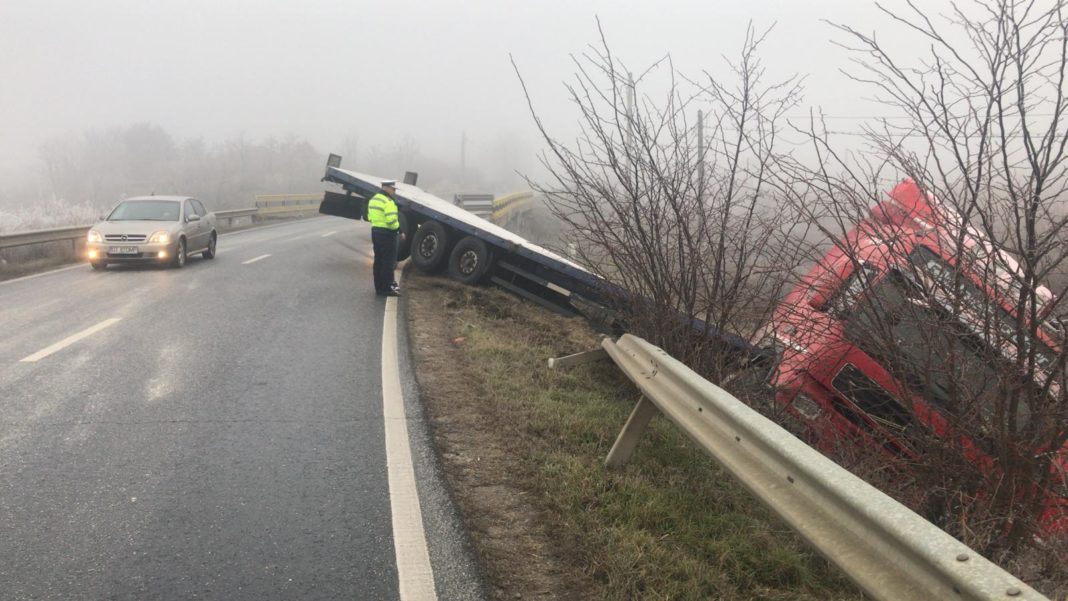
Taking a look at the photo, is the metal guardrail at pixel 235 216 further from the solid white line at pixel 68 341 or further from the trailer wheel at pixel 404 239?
the trailer wheel at pixel 404 239

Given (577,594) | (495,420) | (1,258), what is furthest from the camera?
(1,258)

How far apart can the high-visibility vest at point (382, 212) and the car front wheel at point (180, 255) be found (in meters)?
5.05

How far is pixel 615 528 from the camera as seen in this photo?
3541 mm

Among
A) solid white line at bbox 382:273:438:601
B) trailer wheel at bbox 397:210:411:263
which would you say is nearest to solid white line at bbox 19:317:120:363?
solid white line at bbox 382:273:438:601

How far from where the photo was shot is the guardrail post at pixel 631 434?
421 centimetres

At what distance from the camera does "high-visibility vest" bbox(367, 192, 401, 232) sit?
11.1 meters

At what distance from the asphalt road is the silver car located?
435 cm

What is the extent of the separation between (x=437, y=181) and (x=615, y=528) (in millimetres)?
81425

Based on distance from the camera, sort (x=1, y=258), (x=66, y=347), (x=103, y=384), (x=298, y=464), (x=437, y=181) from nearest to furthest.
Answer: (x=298, y=464) → (x=103, y=384) → (x=66, y=347) → (x=1, y=258) → (x=437, y=181)

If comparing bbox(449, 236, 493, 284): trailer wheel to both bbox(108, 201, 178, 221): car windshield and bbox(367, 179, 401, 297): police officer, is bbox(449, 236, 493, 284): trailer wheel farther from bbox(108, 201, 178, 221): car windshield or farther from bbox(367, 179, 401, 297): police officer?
bbox(108, 201, 178, 221): car windshield

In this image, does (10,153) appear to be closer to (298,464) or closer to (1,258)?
(1,258)

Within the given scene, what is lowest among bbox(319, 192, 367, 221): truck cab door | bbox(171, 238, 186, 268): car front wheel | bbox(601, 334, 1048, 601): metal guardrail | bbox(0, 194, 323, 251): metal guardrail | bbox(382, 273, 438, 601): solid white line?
bbox(0, 194, 323, 251): metal guardrail

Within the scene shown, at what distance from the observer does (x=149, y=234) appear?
45.0 ft

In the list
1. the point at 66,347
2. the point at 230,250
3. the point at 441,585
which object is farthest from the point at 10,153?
the point at 441,585
